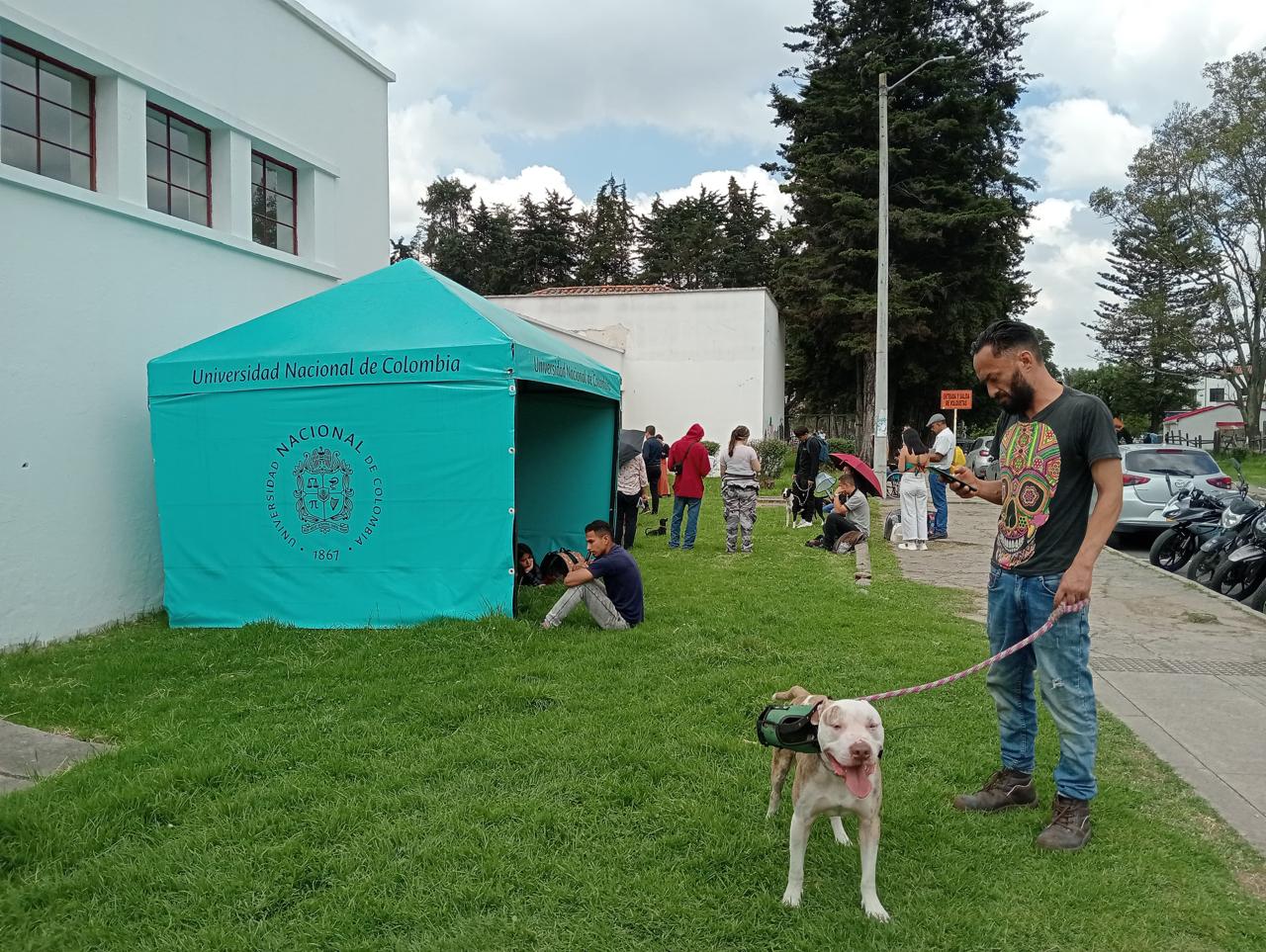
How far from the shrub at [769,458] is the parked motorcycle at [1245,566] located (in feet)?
44.3

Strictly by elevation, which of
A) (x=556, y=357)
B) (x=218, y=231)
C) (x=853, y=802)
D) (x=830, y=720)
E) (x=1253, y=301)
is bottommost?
(x=853, y=802)

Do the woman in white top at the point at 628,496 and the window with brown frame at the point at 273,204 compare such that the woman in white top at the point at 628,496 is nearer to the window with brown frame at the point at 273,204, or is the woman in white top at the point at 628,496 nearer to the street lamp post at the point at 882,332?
the window with brown frame at the point at 273,204

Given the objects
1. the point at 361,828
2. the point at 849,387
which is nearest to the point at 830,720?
the point at 361,828

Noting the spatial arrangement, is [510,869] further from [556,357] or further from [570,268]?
[570,268]

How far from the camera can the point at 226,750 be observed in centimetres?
454

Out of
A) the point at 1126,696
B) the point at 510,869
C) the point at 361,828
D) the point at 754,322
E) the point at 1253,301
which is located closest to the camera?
the point at 510,869

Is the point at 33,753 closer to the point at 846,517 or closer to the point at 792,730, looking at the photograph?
the point at 792,730

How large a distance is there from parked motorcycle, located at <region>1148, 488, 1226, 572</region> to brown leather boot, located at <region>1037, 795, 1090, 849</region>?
8.39m

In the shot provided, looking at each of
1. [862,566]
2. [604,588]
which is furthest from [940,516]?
[604,588]

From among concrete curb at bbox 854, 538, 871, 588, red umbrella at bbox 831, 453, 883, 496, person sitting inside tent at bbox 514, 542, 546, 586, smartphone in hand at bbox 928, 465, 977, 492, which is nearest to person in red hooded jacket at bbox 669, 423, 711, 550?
red umbrella at bbox 831, 453, 883, 496

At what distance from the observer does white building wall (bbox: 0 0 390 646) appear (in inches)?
276

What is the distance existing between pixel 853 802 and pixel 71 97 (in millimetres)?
8743

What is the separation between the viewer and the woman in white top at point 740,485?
38.9ft

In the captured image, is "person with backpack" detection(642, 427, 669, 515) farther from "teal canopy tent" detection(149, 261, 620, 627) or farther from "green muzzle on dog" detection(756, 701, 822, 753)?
"green muzzle on dog" detection(756, 701, 822, 753)
